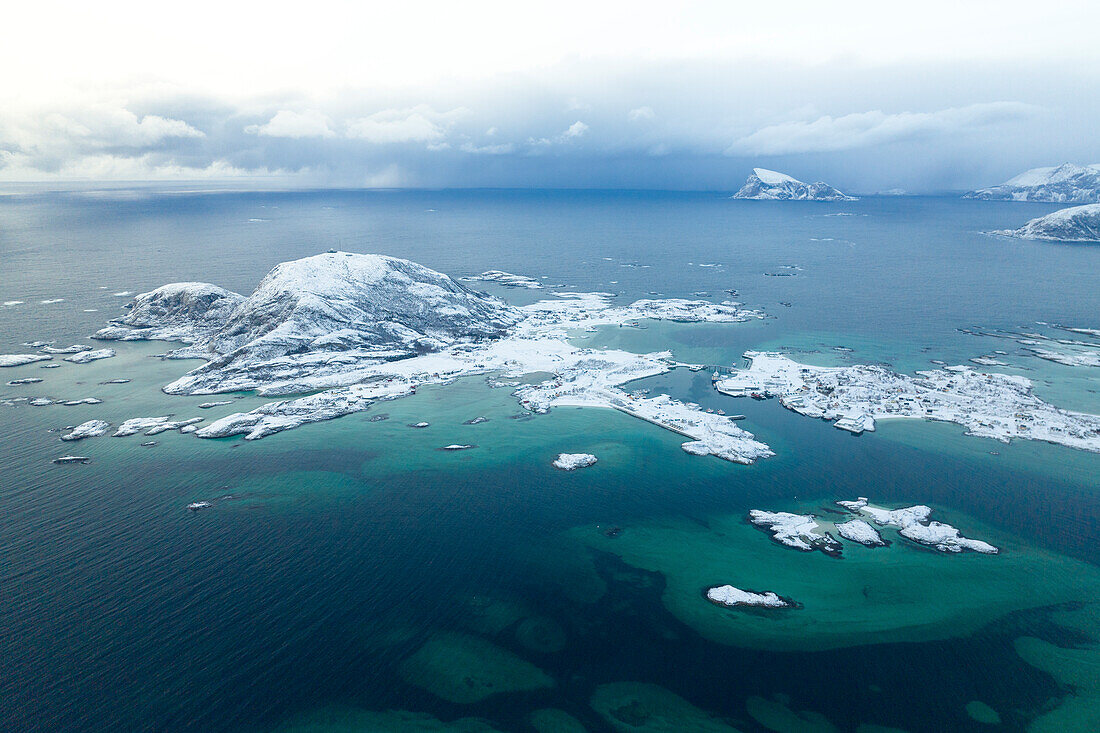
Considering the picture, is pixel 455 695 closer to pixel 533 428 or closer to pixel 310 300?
pixel 533 428

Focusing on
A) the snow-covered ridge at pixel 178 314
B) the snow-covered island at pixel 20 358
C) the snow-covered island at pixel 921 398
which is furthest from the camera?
the snow-covered ridge at pixel 178 314

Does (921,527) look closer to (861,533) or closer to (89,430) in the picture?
(861,533)

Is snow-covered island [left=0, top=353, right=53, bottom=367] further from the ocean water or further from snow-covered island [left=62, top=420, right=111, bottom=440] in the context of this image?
snow-covered island [left=62, top=420, right=111, bottom=440]

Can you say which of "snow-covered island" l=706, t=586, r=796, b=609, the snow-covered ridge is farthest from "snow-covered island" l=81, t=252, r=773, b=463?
"snow-covered island" l=706, t=586, r=796, b=609

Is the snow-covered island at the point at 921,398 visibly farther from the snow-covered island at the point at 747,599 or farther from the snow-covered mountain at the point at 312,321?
the snow-covered mountain at the point at 312,321

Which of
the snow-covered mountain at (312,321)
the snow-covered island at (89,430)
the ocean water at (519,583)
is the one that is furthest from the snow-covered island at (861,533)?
the snow-covered island at (89,430)

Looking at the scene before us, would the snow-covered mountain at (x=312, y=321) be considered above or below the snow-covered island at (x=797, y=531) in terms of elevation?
above
